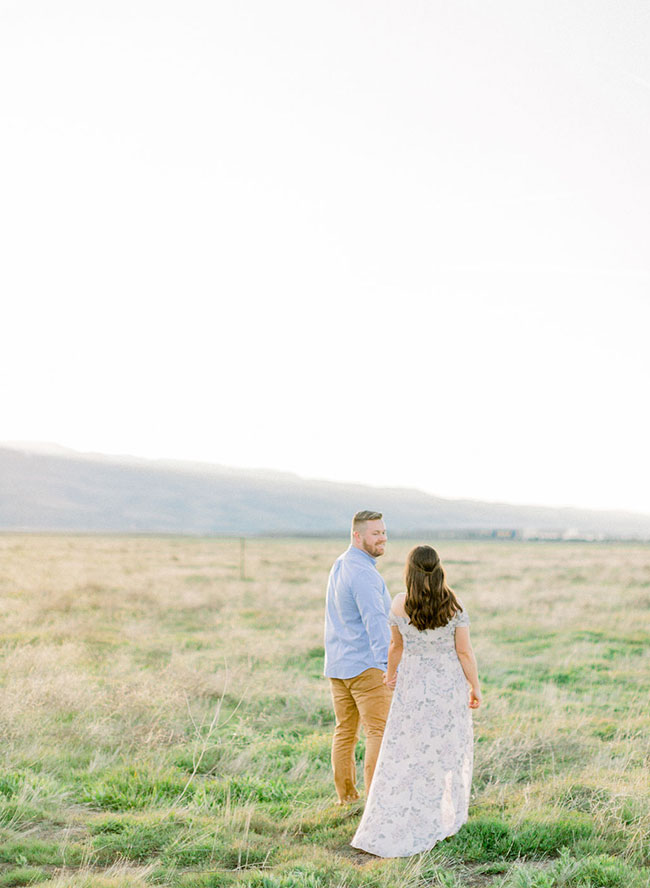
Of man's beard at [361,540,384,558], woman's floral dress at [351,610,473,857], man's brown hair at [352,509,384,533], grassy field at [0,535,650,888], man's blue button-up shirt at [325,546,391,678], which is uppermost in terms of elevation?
man's brown hair at [352,509,384,533]

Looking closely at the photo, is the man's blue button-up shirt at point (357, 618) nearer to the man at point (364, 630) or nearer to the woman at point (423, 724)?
the man at point (364, 630)

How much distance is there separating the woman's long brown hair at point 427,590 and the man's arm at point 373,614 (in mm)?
541

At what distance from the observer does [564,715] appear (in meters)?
9.23

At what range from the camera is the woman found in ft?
16.5

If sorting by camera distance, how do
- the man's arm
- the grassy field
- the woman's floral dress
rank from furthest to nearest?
the man's arm, the woman's floral dress, the grassy field

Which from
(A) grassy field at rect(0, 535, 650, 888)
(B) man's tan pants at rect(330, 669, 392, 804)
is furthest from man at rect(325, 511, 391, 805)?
(A) grassy field at rect(0, 535, 650, 888)

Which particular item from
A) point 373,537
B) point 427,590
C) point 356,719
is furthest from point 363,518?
point 356,719

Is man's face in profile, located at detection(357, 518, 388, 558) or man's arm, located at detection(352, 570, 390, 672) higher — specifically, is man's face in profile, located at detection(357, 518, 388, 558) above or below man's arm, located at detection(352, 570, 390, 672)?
above

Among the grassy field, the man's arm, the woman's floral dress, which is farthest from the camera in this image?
the man's arm

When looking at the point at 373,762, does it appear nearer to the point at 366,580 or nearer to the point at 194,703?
the point at 366,580

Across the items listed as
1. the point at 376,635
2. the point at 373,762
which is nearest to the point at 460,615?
the point at 376,635

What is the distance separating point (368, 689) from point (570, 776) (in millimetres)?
2235

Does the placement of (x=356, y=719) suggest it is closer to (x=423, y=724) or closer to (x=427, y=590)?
(x=423, y=724)

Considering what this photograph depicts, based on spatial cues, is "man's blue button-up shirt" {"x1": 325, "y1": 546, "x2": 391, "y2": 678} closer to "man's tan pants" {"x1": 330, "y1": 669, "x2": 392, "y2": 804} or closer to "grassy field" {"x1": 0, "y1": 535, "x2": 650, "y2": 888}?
"man's tan pants" {"x1": 330, "y1": 669, "x2": 392, "y2": 804}
